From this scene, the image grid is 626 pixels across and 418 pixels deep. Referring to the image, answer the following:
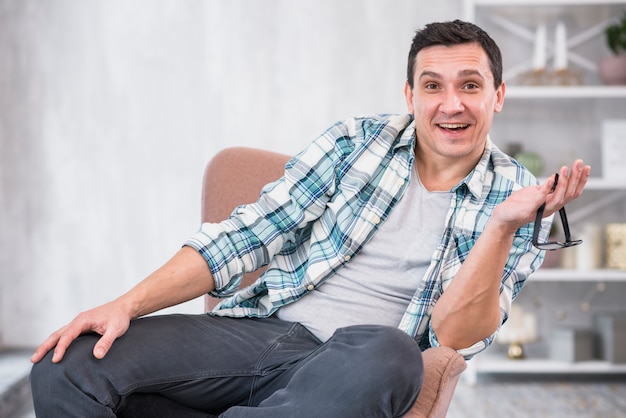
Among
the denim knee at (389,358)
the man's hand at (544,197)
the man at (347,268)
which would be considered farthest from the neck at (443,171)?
the denim knee at (389,358)

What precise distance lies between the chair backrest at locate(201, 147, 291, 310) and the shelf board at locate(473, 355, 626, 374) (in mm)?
1723

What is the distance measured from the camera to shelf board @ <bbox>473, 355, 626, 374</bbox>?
125 inches

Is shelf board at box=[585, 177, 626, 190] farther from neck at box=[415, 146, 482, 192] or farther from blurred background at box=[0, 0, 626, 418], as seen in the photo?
neck at box=[415, 146, 482, 192]

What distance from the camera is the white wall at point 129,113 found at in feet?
11.1

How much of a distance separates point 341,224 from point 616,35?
2188 millimetres

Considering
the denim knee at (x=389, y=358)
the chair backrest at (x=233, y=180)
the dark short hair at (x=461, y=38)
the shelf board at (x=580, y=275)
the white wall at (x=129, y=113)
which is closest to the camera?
the denim knee at (x=389, y=358)

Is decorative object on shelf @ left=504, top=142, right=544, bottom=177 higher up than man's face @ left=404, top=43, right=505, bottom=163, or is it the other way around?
man's face @ left=404, top=43, right=505, bottom=163

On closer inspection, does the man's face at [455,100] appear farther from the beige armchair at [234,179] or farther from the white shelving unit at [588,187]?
the white shelving unit at [588,187]

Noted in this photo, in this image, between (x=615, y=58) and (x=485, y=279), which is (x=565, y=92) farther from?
(x=485, y=279)

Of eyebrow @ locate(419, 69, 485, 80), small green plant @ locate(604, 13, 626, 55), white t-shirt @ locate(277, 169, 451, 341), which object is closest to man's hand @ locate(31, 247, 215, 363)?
white t-shirt @ locate(277, 169, 451, 341)

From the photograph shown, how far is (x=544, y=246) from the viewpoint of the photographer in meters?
1.23

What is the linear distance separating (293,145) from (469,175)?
6.36ft

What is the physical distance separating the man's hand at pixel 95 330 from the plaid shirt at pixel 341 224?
236 mm

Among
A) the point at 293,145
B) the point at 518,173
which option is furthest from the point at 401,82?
the point at 518,173
